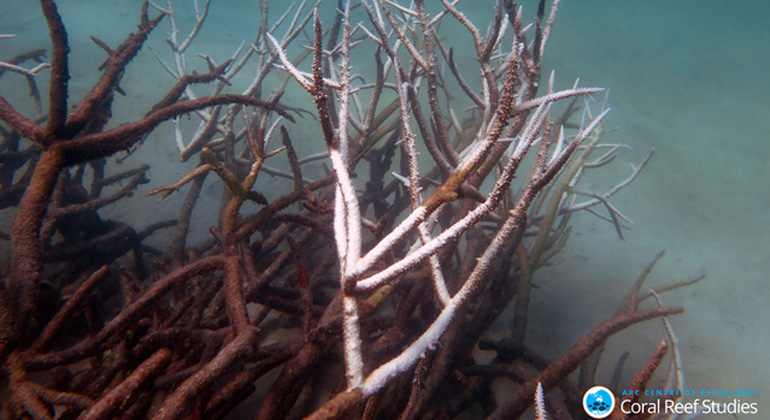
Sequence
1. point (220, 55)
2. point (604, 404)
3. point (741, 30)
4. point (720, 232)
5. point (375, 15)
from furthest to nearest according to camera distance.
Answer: point (741, 30), point (220, 55), point (720, 232), point (375, 15), point (604, 404)

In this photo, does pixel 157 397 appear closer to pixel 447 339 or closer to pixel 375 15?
pixel 447 339

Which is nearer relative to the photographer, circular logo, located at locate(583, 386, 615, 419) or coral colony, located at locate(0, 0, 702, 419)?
coral colony, located at locate(0, 0, 702, 419)

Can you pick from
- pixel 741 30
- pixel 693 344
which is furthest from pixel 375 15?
pixel 741 30

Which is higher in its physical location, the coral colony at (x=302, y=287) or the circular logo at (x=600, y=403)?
the coral colony at (x=302, y=287)

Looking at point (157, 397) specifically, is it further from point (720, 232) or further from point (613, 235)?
point (720, 232)

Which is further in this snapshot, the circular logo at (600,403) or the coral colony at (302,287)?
the circular logo at (600,403)

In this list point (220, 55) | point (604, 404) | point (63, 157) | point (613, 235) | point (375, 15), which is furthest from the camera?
point (220, 55)

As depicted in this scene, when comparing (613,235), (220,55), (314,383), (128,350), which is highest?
(220,55)

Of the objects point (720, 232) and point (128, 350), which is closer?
point (128, 350)

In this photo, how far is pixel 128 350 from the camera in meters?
1.64

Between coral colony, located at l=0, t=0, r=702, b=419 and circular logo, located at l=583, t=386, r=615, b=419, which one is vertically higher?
coral colony, located at l=0, t=0, r=702, b=419

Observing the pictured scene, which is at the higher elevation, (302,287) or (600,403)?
(302,287)

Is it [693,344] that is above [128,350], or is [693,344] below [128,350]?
below

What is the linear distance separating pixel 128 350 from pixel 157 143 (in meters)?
5.83
